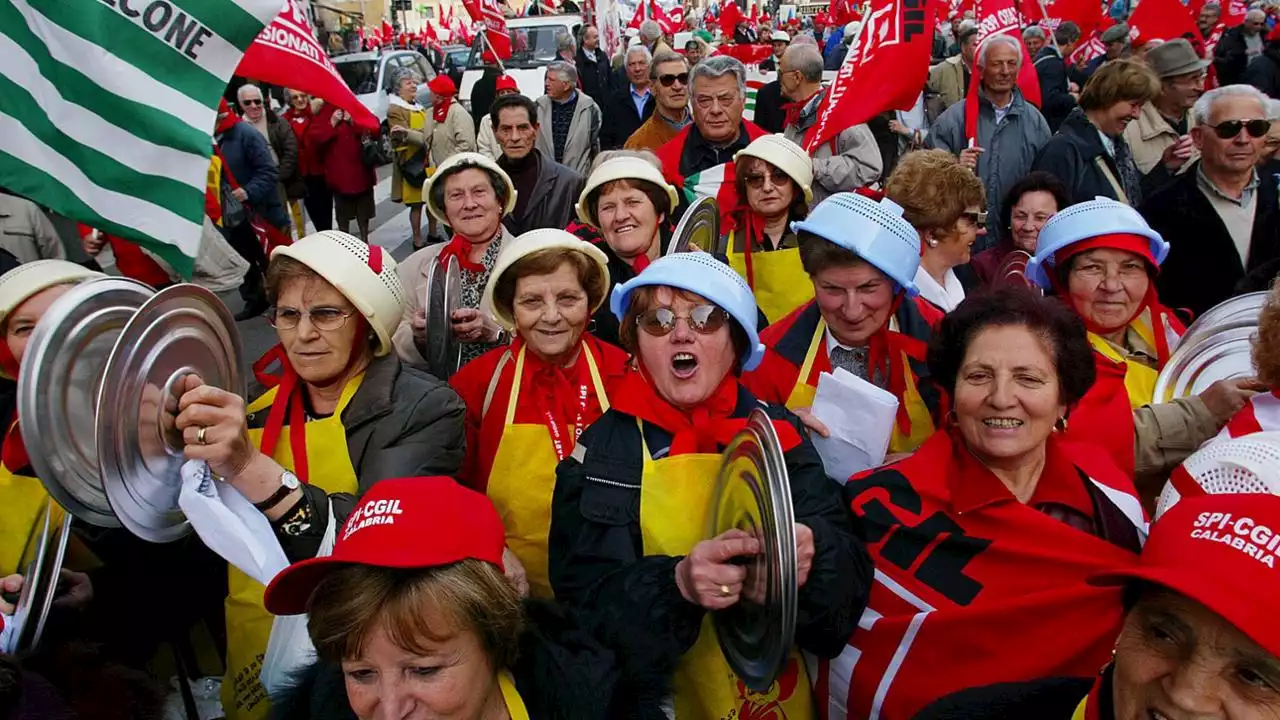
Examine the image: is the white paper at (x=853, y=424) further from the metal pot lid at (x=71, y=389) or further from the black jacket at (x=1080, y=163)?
the black jacket at (x=1080, y=163)

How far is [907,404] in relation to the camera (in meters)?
2.99

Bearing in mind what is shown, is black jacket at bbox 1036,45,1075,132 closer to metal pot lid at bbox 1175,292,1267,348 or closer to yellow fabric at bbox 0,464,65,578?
metal pot lid at bbox 1175,292,1267,348

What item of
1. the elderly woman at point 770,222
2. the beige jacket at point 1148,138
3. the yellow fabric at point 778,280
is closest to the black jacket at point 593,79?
the beige jacket at point 1148,138

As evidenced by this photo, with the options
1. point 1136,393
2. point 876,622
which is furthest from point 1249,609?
point 1136,393

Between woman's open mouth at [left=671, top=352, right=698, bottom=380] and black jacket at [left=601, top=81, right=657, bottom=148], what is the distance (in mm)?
7895

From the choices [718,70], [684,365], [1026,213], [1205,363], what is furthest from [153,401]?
[718,70]

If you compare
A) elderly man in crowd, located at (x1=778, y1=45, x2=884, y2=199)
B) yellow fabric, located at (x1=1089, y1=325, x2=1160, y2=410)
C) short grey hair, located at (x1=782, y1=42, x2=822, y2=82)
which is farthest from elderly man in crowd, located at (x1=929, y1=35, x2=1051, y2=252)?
yellow fabric, located at (x1=1089, y1=325, x2=1160, y2=410)

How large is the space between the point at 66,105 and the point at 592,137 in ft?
21.9

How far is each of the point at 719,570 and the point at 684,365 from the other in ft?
2.21

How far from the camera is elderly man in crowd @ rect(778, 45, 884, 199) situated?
552cm

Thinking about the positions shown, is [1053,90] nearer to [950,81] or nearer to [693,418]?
[950,81]

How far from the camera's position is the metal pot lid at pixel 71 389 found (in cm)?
181

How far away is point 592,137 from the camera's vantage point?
29.5 feet

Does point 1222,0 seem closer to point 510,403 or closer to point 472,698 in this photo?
point 510,403
